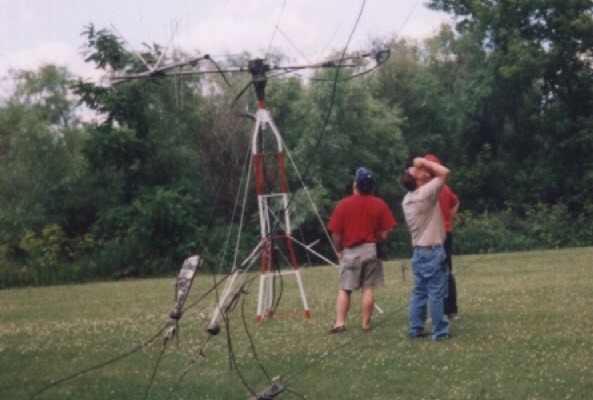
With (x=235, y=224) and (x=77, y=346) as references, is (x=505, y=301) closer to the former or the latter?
(x=77, y=346)

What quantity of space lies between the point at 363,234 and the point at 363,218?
0.62ft

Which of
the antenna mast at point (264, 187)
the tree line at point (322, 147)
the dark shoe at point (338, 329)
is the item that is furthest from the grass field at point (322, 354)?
the tree line at point (322, 147)

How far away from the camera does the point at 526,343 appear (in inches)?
407

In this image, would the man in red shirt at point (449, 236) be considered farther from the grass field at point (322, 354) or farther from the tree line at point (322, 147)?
the tree line at point (322, 147)

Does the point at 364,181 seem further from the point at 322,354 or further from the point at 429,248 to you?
the point at 322,354

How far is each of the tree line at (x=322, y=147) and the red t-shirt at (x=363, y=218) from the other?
27.2m

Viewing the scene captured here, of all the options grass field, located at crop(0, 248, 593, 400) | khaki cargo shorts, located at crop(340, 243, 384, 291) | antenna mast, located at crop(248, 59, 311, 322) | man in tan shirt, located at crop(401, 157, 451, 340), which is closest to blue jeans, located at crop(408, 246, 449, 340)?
man in tan shirt, located at crop(401, 157, 451, 340)

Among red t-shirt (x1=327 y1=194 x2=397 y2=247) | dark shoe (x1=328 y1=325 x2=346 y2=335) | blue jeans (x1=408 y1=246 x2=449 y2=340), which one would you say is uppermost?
red t-shirt (x1=327 y1=194 x2=397 y2=247)

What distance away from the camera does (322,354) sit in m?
10.4

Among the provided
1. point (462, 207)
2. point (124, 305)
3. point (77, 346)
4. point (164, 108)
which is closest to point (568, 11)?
point (462, 207)

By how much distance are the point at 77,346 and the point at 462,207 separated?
41692 mm

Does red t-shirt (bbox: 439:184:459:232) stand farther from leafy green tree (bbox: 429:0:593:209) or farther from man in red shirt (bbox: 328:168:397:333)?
leafy green tree (bbox: 429:0:593:209)

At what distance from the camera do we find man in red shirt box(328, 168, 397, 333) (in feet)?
38.6

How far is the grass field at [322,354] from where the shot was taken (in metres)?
8.57
